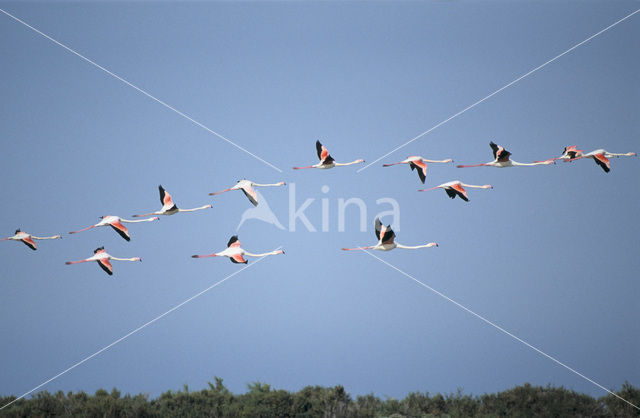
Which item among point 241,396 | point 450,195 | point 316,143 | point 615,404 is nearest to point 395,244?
point 450,195

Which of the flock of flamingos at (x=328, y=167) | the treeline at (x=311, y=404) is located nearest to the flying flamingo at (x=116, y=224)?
the flock of flamingos at (x=328, y=167)

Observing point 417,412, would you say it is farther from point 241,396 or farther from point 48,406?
point 48,406

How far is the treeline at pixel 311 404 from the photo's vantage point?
3466cm

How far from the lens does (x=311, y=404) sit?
34.9 m

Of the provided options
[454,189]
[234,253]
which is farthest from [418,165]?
[234,253]

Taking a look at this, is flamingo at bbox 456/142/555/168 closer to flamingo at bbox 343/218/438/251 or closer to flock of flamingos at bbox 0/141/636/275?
flock of flamingos at bbox 0/141/636/275

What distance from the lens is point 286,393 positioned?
1385 inches

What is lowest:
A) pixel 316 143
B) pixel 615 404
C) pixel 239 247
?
pixel 615 404

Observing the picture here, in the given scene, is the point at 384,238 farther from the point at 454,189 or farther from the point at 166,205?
the point at 166,205

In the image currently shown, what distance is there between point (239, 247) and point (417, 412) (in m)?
11.1

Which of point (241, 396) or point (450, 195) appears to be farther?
point (241, 396)

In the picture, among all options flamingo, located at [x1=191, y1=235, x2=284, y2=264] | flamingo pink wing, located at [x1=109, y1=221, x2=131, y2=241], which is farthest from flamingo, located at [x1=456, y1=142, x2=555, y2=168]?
flamingo pink wing, located at [x1=109, y1=221, x2=131, y2=241]

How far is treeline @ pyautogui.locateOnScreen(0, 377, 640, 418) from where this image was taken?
114 feet

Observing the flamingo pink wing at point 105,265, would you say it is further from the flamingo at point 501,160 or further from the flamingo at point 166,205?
the flamingo at point 501,160
